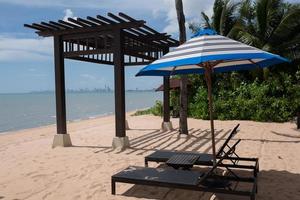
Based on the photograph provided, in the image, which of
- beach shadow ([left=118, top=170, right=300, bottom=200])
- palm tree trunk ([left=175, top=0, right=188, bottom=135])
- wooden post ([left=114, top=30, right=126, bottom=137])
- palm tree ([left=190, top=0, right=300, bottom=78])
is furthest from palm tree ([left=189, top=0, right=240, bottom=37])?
beach shadow ([left=118, top=170, right=300, bottom=200])

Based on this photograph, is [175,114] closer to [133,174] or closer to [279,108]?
[279,108]

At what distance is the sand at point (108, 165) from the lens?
18.1 ft

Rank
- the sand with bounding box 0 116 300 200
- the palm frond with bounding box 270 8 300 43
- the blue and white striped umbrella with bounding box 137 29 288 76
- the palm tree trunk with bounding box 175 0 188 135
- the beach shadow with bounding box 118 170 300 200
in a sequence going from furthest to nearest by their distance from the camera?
the palm frond with bounding box 270 8 300 43 → the palm tree trunk with bounding box 175 0 188 135 → the sand with bounding box 0 116 300 200 → the beach shadow with bounding box 118 170 300 200 → the blue and white striped umbrella with bounding box 137 29 288 76

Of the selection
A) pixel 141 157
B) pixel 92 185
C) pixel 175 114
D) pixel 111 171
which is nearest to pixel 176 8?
pixel 141 157

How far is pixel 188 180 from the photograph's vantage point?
4930mm

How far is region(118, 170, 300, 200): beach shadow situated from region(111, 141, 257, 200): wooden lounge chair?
0.27 meters

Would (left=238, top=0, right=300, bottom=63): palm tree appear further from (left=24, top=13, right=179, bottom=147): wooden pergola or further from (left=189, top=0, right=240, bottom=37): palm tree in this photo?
(left=24, top=13, right=179, bottom=147): wooden pergola

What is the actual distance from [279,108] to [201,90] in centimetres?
475

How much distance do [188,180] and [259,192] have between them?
140cm

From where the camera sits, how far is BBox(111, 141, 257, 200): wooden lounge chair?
4.65 meters

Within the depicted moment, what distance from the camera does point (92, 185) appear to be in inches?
237

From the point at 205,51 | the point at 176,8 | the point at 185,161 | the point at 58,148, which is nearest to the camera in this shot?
the point at 205,51

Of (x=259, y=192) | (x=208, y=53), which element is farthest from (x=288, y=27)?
(x=208, y=53)

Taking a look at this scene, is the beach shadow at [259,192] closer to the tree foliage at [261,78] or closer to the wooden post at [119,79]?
the wooden post at [119,79]
